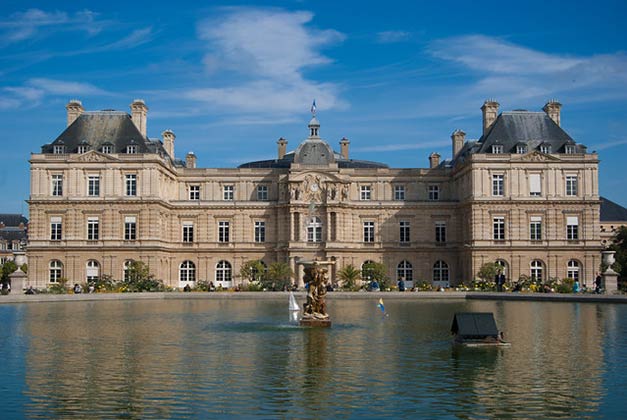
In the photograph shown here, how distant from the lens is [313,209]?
69375 millimetres

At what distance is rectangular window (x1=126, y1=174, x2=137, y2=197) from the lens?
2741 inches

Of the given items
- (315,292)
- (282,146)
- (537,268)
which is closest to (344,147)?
(282,146)

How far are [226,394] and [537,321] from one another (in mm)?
20132

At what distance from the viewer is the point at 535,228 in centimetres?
6956

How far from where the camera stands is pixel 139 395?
18.2m

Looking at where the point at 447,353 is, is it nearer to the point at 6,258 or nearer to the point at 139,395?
the point at 139,395

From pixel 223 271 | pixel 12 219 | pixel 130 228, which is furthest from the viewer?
pixel 12 219

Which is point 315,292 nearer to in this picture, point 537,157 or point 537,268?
point 537,268

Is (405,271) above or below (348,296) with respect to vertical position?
above

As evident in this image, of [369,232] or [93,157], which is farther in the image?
[369,232]

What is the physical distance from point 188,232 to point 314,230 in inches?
470

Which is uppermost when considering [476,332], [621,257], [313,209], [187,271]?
[313,209]

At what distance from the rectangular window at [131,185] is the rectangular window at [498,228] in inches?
1204

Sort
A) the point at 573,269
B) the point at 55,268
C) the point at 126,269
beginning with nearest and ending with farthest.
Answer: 1. the point at 126,269
2. the point at 573,269
3. the point at 55,268
